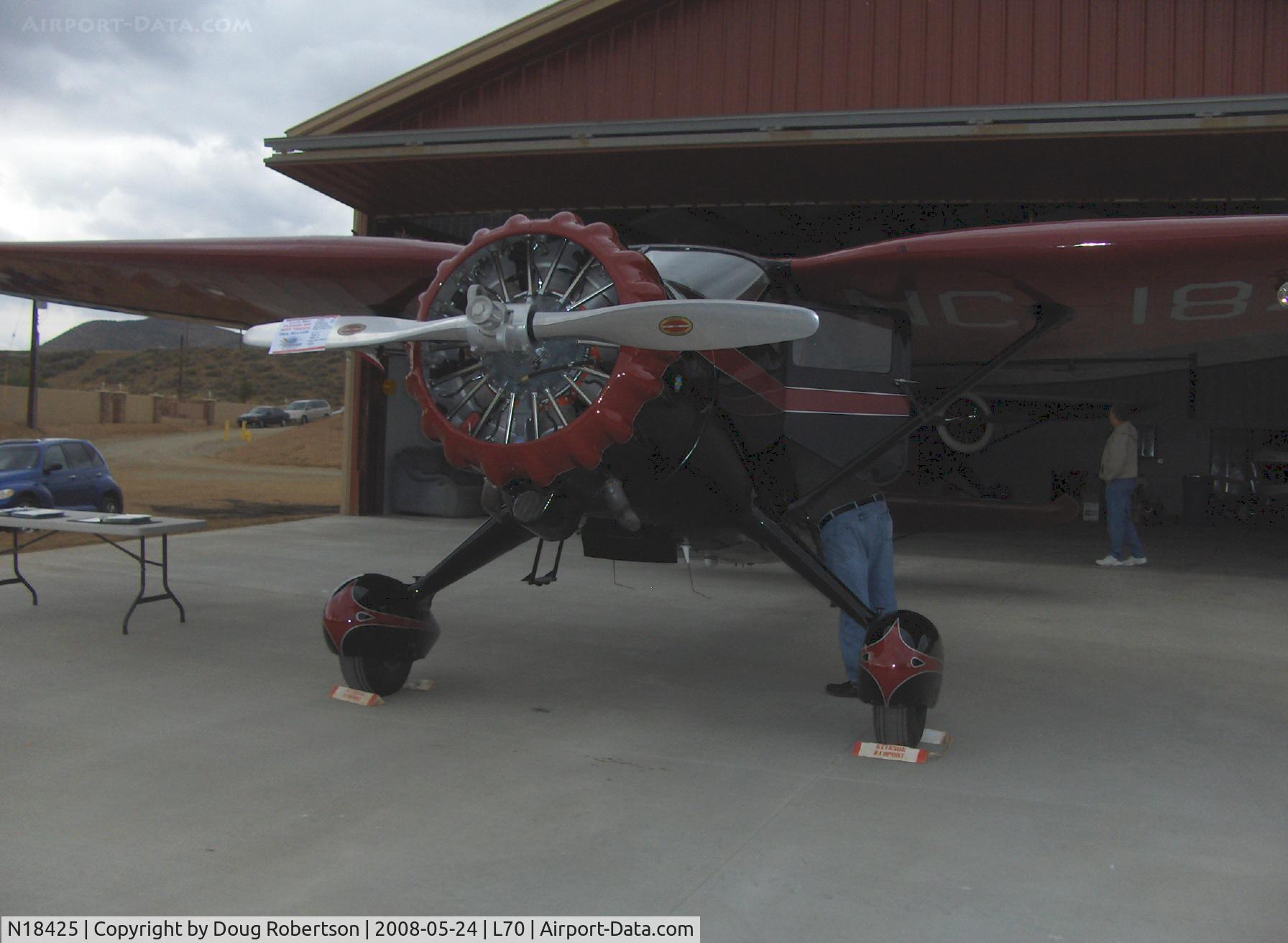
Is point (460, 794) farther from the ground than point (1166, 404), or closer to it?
closer to it

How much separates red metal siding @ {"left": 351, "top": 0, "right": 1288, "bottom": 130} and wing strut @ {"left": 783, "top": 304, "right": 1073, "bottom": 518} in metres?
7.04

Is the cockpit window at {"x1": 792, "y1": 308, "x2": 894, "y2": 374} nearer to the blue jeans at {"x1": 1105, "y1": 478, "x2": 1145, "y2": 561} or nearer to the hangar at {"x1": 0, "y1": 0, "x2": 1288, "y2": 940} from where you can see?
the hangar at {"x1": 0, "y1": 0, "x2": 1288, "y2": 940}

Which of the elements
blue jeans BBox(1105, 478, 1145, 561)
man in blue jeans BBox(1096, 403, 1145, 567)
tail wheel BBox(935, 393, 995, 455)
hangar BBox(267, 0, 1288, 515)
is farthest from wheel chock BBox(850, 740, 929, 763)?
tail wheel BBox(935, 393, 995, 455)

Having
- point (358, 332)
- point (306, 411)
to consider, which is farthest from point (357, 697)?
point (306, 411)

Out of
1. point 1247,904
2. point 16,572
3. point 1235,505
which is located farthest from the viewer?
point 1235,505

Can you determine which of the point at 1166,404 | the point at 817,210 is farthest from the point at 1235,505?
the point at 817,210

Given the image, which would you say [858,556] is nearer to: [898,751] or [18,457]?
[898,751]

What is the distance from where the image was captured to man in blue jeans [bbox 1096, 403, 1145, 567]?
1180 centimetres

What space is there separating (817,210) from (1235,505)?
12259 millimetres

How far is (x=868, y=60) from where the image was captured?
11812mm

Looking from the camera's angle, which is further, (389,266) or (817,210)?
(817,210)

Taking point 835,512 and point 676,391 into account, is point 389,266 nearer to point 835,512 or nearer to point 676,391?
point 676,391

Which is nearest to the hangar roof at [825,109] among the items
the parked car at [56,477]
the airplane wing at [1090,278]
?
the parked car at [56,477]

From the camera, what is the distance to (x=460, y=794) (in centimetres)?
397
